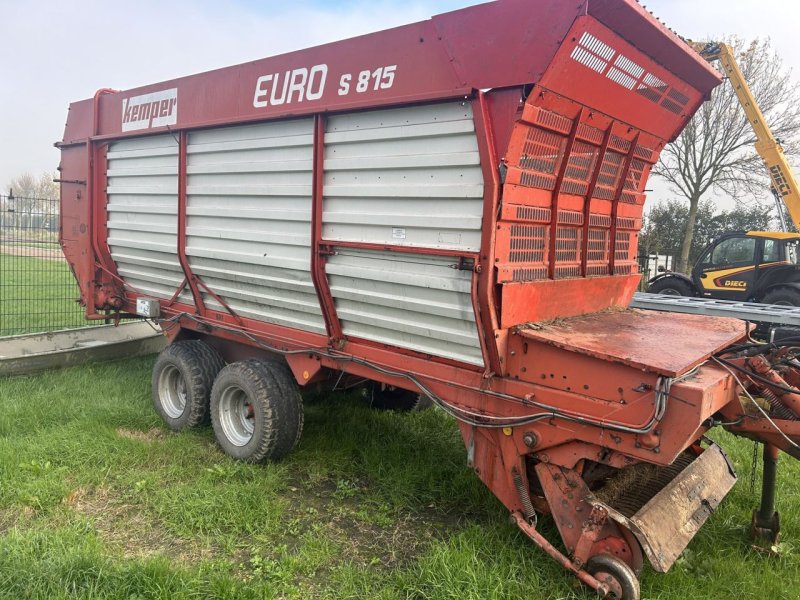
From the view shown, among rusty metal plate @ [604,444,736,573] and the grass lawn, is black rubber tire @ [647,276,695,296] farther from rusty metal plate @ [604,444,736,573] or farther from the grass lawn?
rusty metal plate @ [604,444,736,573]

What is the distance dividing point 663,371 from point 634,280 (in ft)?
6.62

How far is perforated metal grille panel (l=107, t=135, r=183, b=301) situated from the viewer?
508 centimetres

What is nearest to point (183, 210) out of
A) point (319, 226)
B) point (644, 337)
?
point (319, 226)

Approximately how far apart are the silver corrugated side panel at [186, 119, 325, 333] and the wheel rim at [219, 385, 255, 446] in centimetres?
66

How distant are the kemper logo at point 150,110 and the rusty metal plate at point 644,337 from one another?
360 centimetres

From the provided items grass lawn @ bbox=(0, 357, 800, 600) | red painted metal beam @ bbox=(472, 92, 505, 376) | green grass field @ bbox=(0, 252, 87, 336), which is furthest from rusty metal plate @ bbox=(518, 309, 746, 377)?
green grass field @ bbox=(0, 252, 87, 336)

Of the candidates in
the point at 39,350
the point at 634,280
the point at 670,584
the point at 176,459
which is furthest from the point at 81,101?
the point at 670,584

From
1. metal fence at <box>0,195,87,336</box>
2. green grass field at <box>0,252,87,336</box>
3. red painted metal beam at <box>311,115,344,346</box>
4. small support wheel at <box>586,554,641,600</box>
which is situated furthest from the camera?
green grass field at <box>0,252,87,336</box>

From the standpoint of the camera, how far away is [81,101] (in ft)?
19.5

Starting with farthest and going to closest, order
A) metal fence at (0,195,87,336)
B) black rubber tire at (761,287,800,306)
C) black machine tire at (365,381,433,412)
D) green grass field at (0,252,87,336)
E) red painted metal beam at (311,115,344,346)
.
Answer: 1. black rubber tire at (761,287,800,306)
2. green grass field at (0,252,87,336)
3. metal fence at (0,195,87,336)
4. black machine tire at (365,381,433,412)
5. red painted metal beam at (311,115,344,346)

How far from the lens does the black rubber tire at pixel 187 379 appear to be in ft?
16.5

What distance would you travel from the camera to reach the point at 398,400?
5.66 metres

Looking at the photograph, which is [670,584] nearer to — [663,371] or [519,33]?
[663,371]

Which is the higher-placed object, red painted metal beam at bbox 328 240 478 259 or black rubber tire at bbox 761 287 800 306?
red painted metal beam at bbox 328 240 478 259
